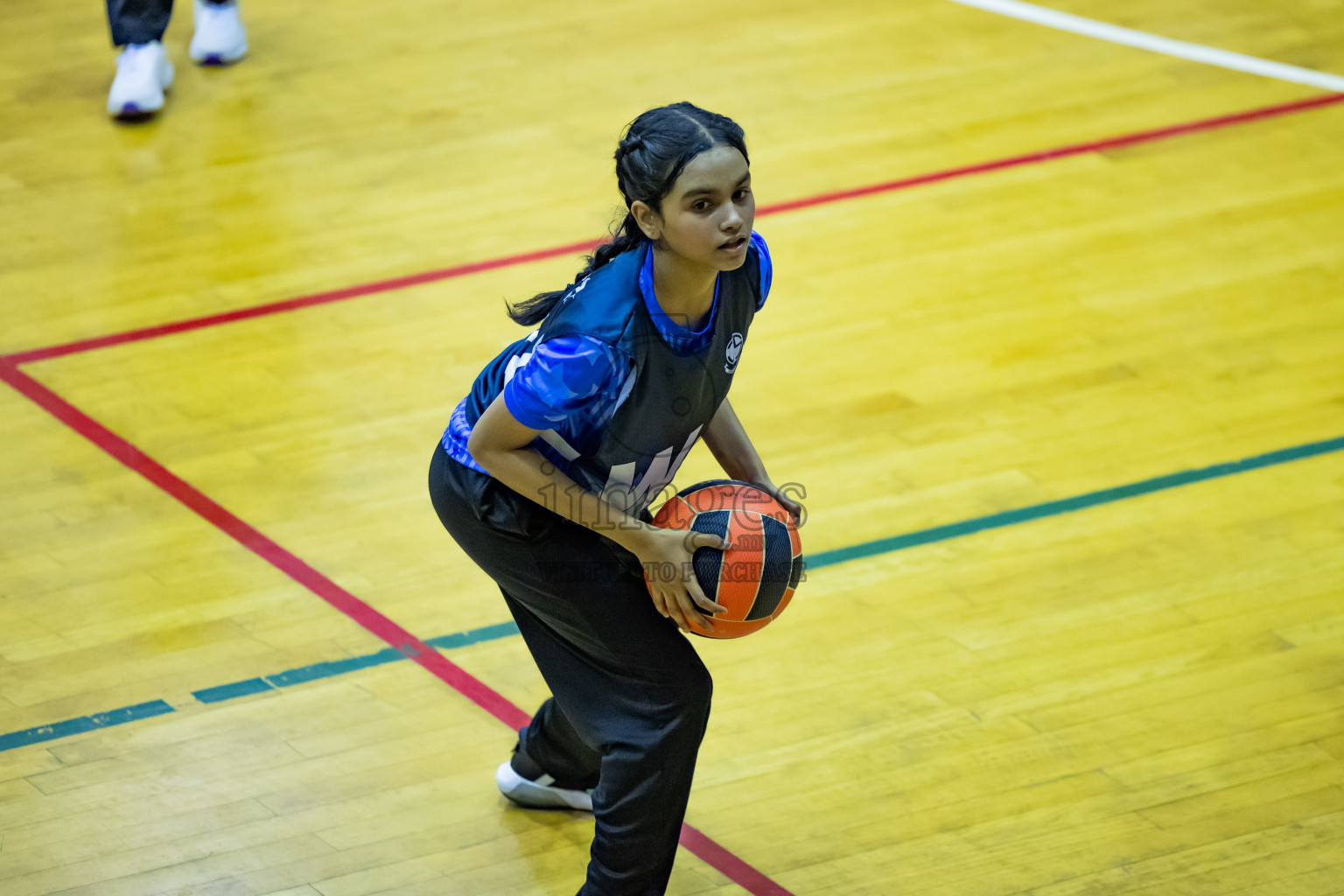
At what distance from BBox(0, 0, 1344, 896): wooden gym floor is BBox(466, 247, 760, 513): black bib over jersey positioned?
84cm

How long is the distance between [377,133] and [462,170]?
459mm

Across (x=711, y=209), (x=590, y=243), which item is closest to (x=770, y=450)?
(x=590, y=243)

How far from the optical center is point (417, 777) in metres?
3.01

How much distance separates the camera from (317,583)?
3.57 m

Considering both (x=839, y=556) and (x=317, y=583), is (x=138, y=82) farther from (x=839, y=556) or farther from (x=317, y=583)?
(x=839, y=556)

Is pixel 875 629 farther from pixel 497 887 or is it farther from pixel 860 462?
pixel 497 887

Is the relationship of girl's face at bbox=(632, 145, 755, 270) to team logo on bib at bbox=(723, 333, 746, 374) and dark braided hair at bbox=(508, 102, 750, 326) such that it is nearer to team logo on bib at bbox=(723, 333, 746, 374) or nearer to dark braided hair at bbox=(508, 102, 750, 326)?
dark braided hair at bbox=(508, 102, 750, 326)

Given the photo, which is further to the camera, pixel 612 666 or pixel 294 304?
pixel 294 304

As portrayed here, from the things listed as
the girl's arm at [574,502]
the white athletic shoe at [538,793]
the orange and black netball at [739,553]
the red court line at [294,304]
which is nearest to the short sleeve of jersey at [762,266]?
the orange and black netball at [739,553]

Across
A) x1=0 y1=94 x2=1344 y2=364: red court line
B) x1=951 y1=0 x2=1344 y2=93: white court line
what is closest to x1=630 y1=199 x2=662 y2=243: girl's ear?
x1=0 y1=94 x2=1344 y2=364: red court line

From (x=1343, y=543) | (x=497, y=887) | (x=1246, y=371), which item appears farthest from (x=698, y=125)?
(x=1246, y=371)

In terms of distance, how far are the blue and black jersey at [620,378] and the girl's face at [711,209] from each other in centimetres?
12

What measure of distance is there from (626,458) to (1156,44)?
4.96 m

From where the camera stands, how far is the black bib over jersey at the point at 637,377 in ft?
7.37
